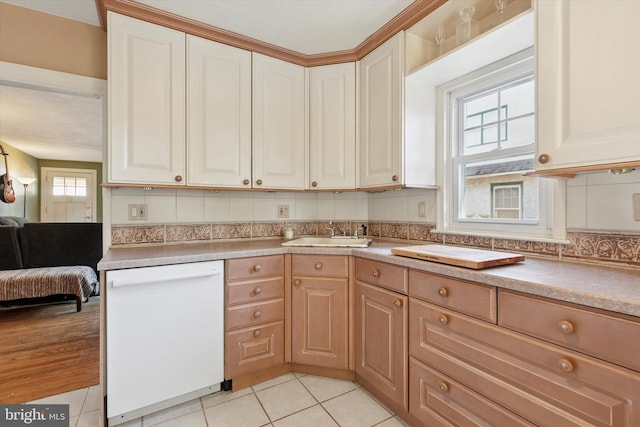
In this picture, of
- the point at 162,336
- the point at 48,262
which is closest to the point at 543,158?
the point at 162,336

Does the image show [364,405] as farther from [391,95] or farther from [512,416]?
[391,95]

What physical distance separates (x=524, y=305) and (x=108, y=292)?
1740 mm

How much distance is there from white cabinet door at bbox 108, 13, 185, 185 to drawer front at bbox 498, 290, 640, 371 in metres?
1.82

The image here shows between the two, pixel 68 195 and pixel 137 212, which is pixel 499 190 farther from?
pixel 68 195

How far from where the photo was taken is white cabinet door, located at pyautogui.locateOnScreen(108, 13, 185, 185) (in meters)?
1.72

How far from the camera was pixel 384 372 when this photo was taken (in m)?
1.63

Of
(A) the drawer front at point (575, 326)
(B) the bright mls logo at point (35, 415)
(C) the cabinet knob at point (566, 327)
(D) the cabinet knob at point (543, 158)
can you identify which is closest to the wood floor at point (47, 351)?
(B) the bright mls logo at point (35, 415)

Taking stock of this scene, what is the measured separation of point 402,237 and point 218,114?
1534 millimetres

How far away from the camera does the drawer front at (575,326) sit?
804 mm

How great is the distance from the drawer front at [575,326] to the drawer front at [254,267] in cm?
121

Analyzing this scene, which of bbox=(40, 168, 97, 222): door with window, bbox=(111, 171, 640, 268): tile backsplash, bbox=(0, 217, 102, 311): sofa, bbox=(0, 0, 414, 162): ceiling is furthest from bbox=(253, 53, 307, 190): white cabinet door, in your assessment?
bbox=(40, 168, 97, 222): door with window

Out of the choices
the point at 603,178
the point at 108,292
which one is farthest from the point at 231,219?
the point at 603,178

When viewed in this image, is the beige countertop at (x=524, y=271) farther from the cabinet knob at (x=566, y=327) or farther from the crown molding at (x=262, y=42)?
the crown molding at (x=262, y=42)

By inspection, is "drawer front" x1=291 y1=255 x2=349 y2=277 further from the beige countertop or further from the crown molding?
the crown molding
